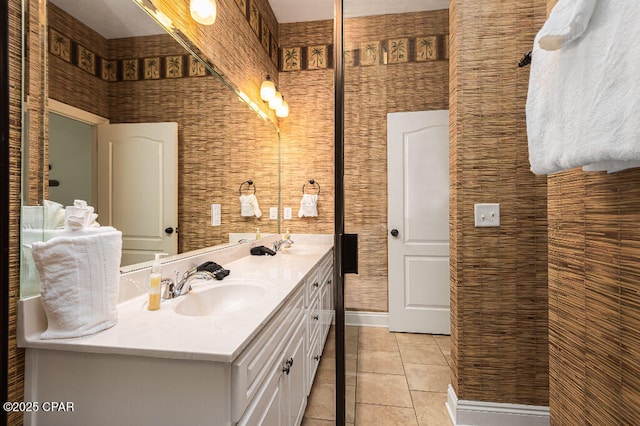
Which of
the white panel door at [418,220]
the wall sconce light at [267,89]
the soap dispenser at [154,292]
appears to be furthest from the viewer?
the wall sconce light at [267,89]

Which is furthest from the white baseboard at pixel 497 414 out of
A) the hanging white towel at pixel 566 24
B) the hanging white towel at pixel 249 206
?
the hanging white towel at pixel 249 206

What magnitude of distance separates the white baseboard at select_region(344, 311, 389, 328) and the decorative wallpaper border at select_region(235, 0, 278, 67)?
2.17 m

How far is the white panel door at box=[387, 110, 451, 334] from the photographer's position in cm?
146

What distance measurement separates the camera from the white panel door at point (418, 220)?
1.46m

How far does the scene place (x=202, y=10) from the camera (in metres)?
1.38

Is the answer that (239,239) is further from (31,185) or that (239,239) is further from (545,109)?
(545,109)

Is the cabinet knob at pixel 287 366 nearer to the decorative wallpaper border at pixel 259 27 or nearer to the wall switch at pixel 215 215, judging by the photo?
the wall switch at pixel 215 215

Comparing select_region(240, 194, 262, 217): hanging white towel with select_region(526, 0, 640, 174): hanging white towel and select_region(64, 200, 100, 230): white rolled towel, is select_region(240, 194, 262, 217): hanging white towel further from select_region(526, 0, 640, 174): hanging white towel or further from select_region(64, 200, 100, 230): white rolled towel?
select_region(526, 0, 640, 174): hanging white towel

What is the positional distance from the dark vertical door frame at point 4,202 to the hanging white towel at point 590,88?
1.23 m

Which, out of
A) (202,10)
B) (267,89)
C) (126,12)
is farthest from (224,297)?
(267,89)

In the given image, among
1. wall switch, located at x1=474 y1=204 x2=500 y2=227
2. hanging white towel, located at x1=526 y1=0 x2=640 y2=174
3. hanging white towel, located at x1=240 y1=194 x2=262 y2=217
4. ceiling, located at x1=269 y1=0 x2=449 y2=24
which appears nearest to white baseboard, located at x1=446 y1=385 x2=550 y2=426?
wall switch, located at x1=474 y1=204 x2=500 y2=227

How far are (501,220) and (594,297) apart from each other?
842 millimetres

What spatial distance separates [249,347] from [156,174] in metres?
0.84

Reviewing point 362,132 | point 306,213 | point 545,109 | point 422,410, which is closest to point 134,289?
point 362,132
